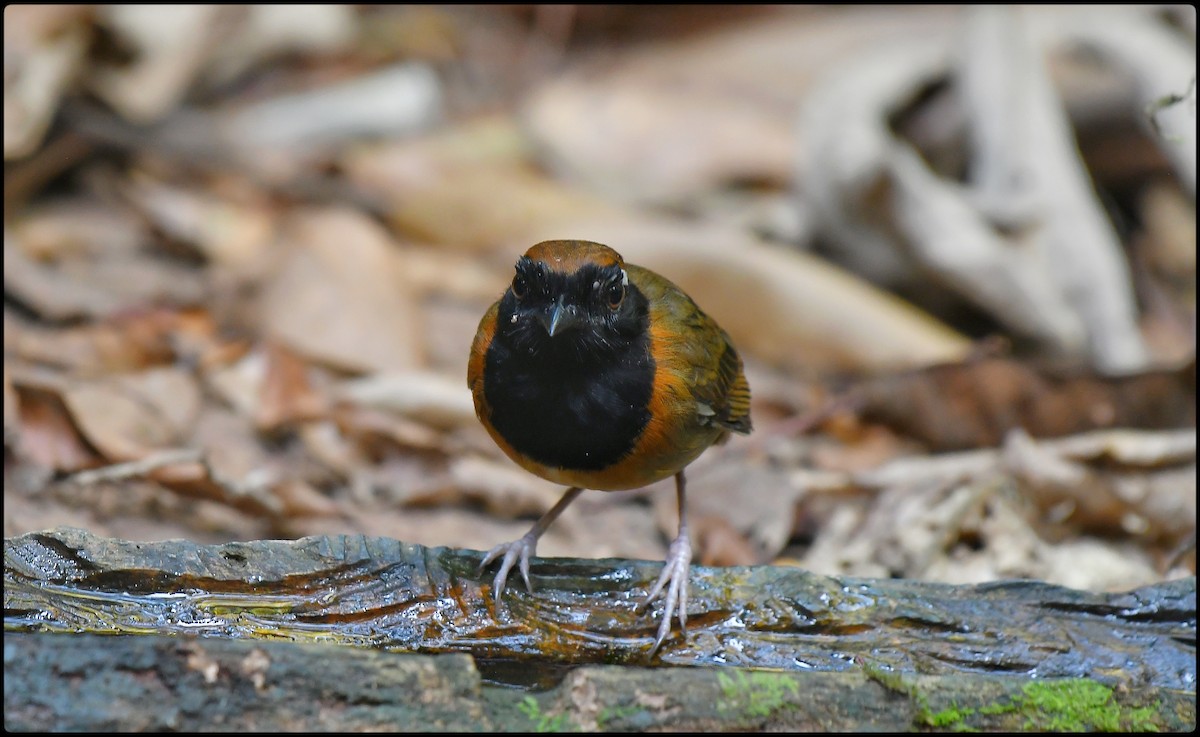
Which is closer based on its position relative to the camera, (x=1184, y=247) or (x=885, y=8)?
(x=1184, y=247)

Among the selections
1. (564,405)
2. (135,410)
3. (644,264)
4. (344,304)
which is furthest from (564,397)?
(644,264)

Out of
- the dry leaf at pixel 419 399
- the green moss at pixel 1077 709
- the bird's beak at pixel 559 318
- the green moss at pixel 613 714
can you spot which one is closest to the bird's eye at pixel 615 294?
the bird's beak at pixel 559 318

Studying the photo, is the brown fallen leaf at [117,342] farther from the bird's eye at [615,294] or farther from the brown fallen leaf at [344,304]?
the bird's eye at [615,294]

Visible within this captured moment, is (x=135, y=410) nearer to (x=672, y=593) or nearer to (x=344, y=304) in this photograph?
(x=344, y=304)

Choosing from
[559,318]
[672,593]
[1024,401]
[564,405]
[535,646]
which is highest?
[559,318]

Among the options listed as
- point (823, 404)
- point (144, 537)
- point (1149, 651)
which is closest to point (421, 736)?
point (1149, 651)

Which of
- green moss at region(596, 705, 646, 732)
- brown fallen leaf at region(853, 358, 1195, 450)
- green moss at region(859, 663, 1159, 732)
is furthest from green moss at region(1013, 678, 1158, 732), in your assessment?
brown fallen leaf at region(853, 358, 1195, 450)

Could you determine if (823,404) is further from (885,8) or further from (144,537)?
(885,8)
